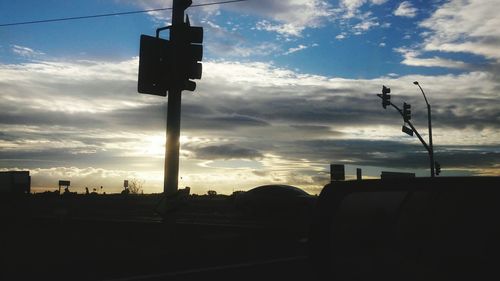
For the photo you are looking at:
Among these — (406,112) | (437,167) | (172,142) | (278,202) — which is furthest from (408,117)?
(172,142)

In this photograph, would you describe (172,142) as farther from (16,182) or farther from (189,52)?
(16,182)

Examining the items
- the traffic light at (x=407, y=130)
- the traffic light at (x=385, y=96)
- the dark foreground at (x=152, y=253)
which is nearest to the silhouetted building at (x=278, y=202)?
the dark foreground at (x=152, y=253)

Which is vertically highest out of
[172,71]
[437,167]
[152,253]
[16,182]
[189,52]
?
[189,52]

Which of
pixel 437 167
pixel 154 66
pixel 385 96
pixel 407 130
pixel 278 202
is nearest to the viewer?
pixel 154 66

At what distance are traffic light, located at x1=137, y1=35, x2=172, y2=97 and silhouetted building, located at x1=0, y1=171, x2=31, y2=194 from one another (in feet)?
130

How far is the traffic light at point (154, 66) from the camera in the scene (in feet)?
36.1

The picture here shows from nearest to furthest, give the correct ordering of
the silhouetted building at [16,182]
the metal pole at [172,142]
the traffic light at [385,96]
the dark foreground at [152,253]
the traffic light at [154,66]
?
the dark foreground at [152,253] → the traffic light at [154,66] → the metal pole at [172,142] → the traffic light at [385,96] → the silhouetted building at [16,182]

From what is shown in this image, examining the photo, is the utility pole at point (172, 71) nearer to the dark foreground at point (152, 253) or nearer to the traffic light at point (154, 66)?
the traffic light at point (154, 66)

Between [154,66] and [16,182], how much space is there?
41.7 meters

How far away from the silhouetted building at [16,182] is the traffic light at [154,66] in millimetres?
39503

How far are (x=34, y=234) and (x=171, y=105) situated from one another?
7.28 metres

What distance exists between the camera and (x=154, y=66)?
36.4 ft

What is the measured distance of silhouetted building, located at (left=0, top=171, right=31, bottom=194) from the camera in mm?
46594

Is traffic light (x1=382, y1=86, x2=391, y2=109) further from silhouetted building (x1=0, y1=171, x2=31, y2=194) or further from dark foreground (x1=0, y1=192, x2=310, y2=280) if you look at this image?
silhouetted building (x1=0, y1=171, x2=31, y2=194)
